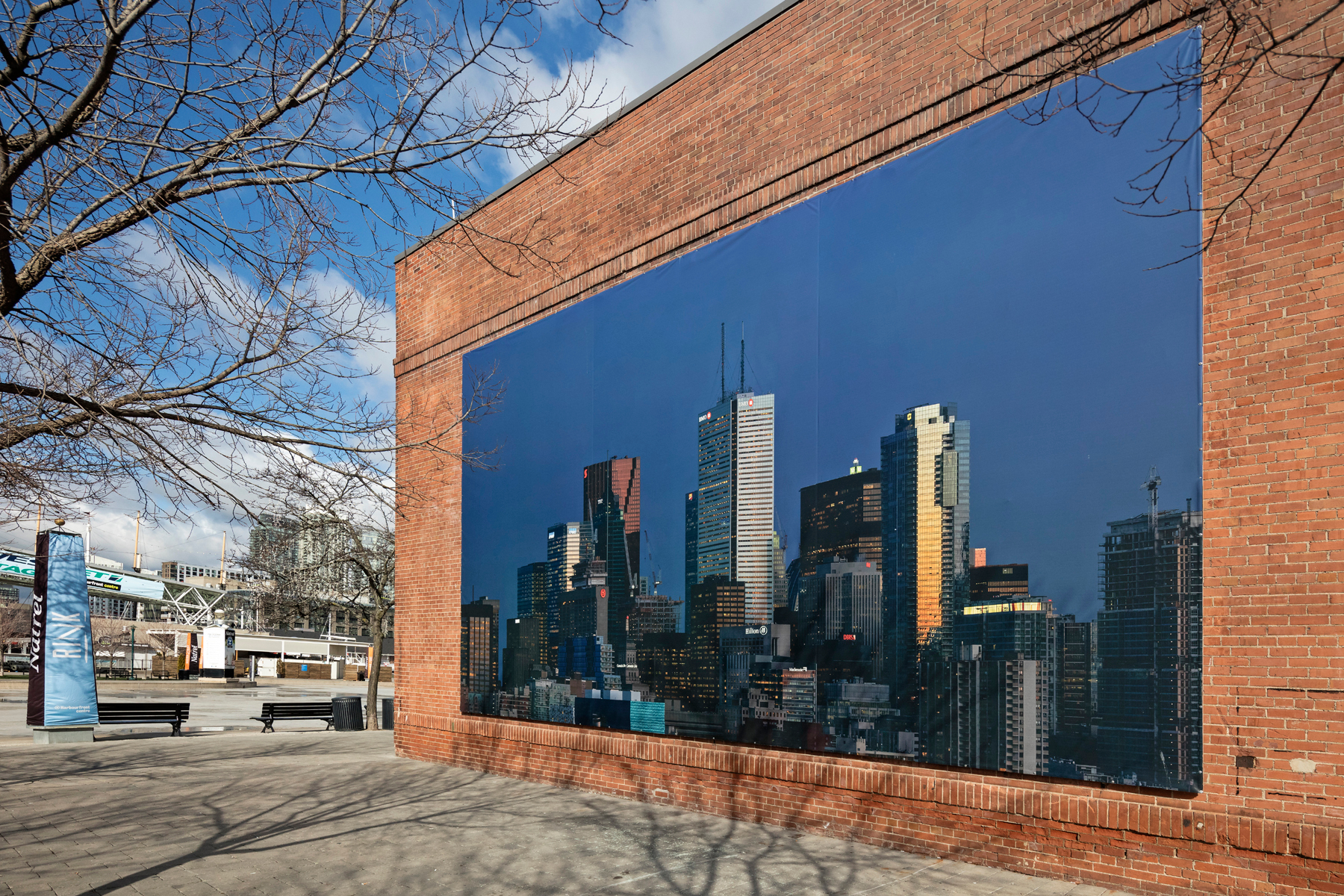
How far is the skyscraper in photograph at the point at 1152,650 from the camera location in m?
5.95

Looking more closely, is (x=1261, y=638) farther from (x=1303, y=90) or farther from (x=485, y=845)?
(x=485, y=845)

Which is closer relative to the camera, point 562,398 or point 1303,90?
point 1303,90

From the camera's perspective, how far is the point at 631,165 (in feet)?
36.9

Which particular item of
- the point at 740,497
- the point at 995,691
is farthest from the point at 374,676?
the point at 995,691

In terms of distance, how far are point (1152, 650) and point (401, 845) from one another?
648 cm

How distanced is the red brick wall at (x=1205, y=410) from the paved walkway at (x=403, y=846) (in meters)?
0.37

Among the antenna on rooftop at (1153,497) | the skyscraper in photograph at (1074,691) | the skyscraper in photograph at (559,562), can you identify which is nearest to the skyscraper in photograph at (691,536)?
the skyscraper in photograph at (559,562)

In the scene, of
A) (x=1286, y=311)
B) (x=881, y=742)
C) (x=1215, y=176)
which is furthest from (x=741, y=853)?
(x=1215, y=176)

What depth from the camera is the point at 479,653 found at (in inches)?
521

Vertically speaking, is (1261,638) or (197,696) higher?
(1261,638)

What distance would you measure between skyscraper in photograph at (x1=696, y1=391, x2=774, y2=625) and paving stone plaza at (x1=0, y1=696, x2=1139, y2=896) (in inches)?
95.2

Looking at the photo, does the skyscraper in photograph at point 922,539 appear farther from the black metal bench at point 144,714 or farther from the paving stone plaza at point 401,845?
the black metal bench at point 144,714

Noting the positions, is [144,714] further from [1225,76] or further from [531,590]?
[1225,76]

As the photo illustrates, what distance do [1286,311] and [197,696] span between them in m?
41.5
